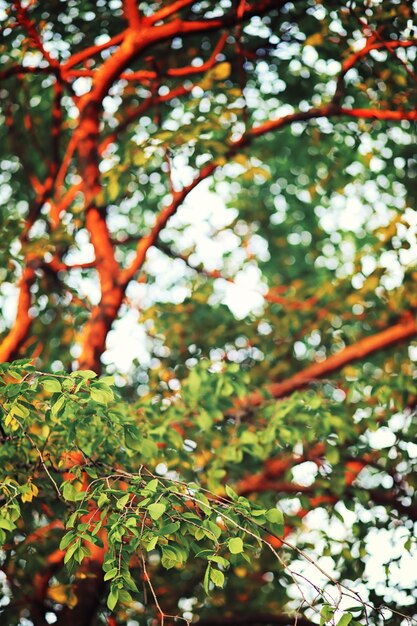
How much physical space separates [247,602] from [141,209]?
4.86 meters

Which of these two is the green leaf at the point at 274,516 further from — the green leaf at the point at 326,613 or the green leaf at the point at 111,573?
the green leaf at the point at 111,573

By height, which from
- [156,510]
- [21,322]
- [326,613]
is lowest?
[21,322]

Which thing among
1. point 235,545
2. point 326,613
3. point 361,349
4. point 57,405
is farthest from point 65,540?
point 361,349

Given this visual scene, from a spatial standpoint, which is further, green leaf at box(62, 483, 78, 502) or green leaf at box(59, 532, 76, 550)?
green leaf at box(62, 483, 78, 502)

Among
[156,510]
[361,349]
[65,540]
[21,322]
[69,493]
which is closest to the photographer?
[156,510]

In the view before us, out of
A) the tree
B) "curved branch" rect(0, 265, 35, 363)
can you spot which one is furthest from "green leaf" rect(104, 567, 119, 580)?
"curved branch" rect(0, 265, 35, 363)

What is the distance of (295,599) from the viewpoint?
278 inches

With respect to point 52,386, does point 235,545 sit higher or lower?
lower

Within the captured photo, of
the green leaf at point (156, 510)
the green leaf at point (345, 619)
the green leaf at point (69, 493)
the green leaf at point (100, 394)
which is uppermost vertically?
the green leaf at point (100, 394)

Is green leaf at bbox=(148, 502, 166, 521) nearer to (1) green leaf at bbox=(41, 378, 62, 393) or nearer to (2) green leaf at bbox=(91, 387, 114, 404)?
(2) green leaf at bbox=(91, 387, 114, 404)

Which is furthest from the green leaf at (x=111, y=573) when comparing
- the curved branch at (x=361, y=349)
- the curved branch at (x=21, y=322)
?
the curved branch at (x=361, y=349)

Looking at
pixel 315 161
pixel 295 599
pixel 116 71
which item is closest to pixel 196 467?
pixel 295 599

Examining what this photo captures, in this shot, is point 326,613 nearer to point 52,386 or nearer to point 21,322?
point 52,386

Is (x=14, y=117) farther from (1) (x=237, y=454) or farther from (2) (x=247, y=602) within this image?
(2) (x=247, y=602)
